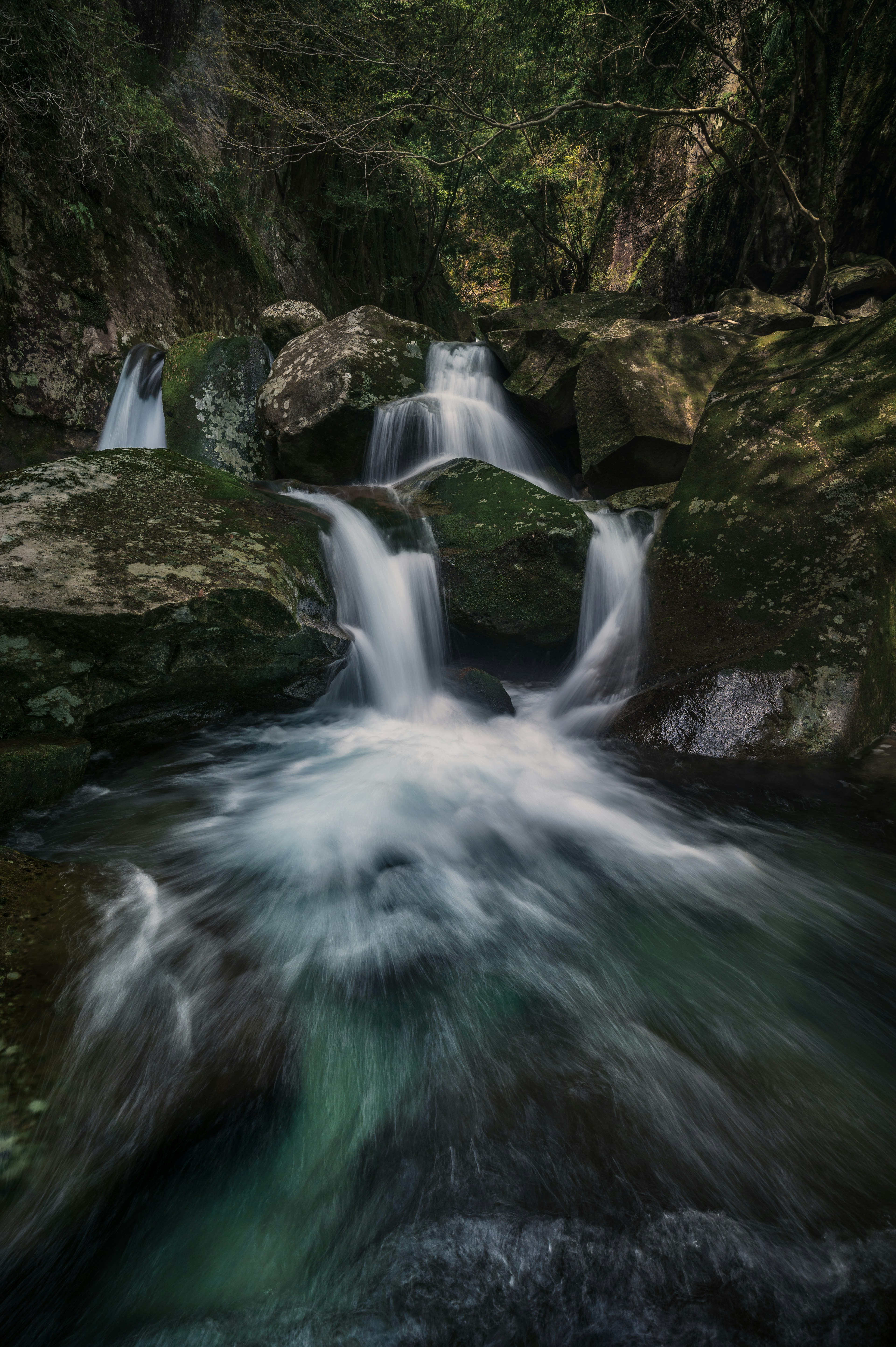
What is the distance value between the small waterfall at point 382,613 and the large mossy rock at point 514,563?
0.21m

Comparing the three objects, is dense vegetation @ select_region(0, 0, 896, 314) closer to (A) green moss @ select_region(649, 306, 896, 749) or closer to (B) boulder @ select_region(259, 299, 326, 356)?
(B) boulder @ select_region(259, 299, 326, 356)

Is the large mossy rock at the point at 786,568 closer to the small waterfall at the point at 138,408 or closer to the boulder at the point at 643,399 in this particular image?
the boulder at the point at 643,399

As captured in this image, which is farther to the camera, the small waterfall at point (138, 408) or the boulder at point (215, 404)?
the small waterfall at point (138, 408)

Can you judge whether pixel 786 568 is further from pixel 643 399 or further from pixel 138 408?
pixel 138 408

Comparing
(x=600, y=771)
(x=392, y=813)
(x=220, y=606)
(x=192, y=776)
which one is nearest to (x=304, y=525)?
(x=220, y=606)

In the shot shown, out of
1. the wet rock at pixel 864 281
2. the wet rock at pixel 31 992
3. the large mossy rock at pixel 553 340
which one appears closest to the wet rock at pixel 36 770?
the wet rock at pixel 31 992

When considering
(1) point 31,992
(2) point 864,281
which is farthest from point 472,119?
(1) point 31,992

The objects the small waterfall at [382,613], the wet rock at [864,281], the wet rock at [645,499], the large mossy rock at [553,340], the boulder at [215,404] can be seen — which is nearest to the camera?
the small waterfall at [382,613]

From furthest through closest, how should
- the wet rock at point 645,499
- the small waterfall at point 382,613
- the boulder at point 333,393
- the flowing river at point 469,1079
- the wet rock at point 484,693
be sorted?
the boulder at point 333,393
the wet rock at point 645,499
the small waterfall at point 382,613
the wet rock at point 484,693
the flowing river at point 469,1079

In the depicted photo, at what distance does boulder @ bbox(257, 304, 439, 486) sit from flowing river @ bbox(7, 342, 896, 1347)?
478 centimetres

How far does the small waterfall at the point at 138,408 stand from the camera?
23.3 ft

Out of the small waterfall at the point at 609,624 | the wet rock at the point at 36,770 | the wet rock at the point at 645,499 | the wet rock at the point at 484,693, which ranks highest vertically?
the wet rock at the point at 645,499

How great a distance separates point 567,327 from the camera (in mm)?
8359

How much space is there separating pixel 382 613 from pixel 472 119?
24.8ft
